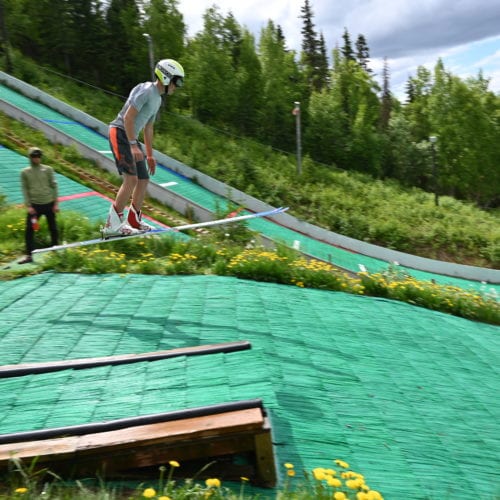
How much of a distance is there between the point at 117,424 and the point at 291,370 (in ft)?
6.47

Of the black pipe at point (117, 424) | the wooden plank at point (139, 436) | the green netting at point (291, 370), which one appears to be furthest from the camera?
the green netting at point (291, 370)

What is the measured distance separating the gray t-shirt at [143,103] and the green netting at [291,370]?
2194mm

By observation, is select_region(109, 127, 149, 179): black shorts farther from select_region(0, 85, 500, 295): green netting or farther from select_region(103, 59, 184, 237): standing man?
select_region(0, 85, 500, 295): green netting

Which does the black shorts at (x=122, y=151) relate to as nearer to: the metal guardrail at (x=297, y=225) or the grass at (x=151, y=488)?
the grass at (x=151, y=488)

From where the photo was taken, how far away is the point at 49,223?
27.6 feet

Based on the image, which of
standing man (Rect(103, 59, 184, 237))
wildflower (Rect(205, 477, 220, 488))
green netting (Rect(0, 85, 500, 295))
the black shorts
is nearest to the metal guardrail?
green netting (Rect(0, 85, 500, 295))

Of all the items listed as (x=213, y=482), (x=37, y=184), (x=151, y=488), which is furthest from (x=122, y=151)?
(x=213, y=482)

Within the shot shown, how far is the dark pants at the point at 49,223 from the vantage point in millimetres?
8016

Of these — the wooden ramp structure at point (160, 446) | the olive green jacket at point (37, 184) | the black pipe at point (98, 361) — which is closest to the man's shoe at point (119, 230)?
the olive green jacket at point (37, 184)

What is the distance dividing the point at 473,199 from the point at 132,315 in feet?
158

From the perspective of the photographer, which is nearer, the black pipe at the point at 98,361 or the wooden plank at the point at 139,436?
the wooden plank at the point at 139,436

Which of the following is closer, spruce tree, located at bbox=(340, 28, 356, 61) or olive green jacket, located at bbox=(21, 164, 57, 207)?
olive green jacket, located at bbox=(21, 164, 57, 207)

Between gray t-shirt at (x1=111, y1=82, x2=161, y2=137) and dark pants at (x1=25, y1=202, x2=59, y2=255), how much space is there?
9.60 ft

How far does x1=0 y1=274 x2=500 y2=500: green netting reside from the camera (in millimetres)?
3311
